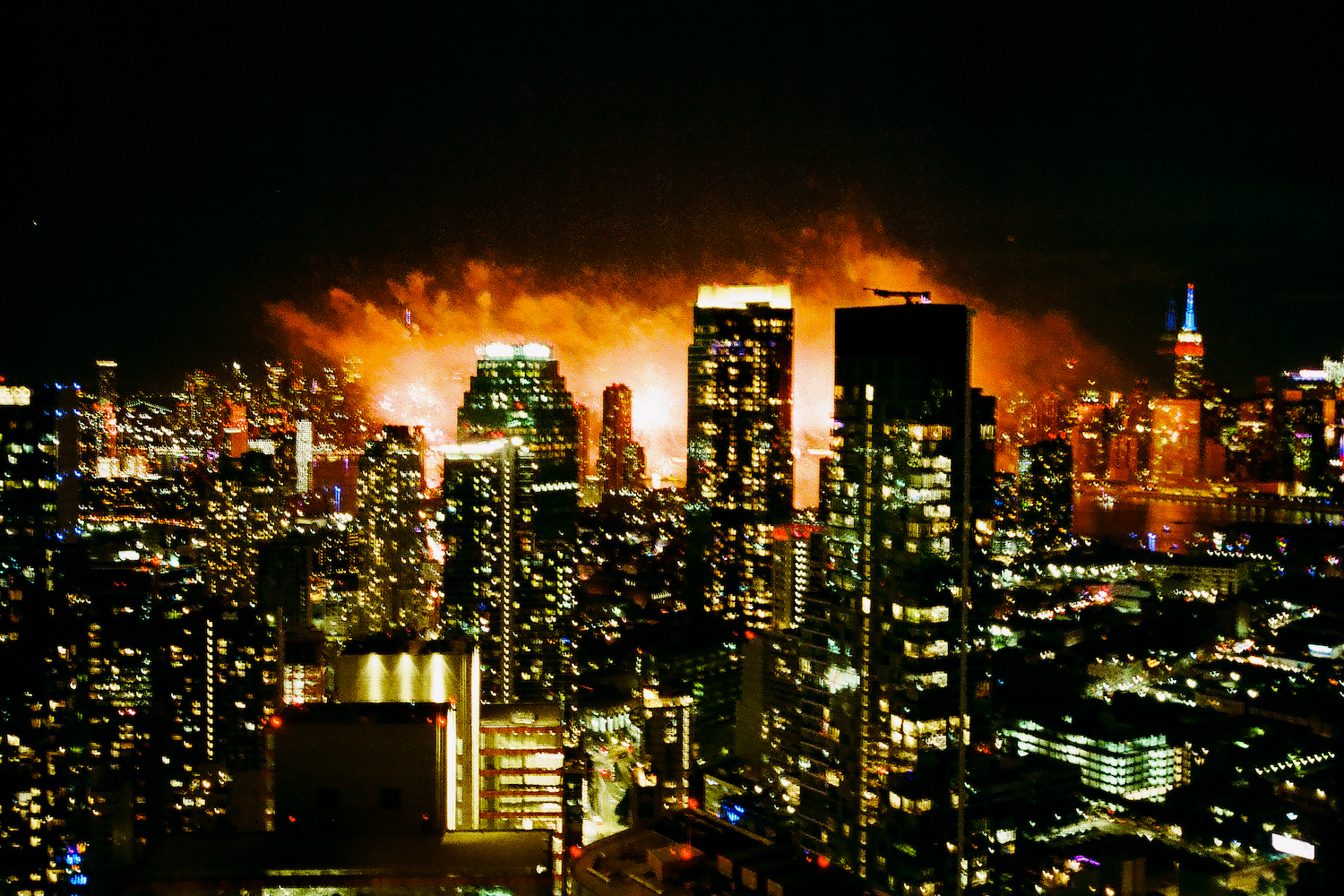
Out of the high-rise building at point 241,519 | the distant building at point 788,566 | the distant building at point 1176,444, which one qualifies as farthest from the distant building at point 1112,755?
the high-rise building at point 241,519

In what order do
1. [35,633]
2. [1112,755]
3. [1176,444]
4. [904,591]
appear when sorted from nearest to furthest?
[904,591]
[35,633]
[1112,755]
[1176,444]

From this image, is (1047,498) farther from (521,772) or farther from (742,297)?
(521,772)

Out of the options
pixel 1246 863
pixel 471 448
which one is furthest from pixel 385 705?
pixel 471 448

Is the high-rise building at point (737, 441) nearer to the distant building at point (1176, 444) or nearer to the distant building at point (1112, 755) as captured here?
the distant building at point (1176, 444)

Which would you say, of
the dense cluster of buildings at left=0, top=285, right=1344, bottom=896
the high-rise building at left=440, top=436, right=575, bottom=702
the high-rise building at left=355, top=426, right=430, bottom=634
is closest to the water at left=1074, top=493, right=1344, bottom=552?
the dense cluster of buildings at left=0, top=285, right=1344, bottom=896

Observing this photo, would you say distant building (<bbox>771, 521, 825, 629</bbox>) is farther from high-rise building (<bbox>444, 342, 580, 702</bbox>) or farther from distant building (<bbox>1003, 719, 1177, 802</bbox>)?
distant building (<bbox>1003, 719, 1177, 802</bbox>)

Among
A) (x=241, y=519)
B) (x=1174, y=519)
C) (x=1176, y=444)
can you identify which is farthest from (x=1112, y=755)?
(x=241, y=519)
